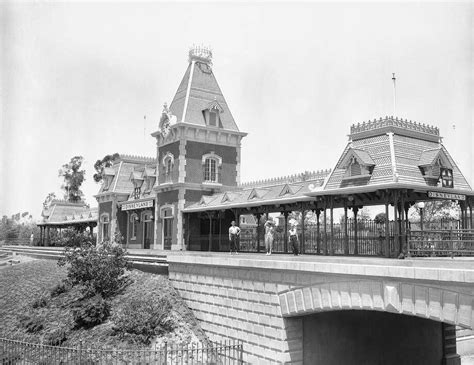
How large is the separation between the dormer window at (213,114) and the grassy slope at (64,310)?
13364mm

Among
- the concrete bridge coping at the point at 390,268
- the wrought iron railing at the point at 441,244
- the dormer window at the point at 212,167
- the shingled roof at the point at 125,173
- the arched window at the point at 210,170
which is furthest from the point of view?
the shingled roof at the point at 125,173

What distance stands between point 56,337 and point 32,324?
9.24 feet

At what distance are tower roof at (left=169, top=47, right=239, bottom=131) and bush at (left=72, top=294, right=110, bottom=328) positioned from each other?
51.5ft

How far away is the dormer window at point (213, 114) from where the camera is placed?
34.8 meters

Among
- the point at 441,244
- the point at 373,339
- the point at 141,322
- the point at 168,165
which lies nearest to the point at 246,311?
the point at 141,322

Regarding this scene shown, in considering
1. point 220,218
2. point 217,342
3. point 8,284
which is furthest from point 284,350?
point 8,284

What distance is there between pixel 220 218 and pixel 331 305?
66.4 feet

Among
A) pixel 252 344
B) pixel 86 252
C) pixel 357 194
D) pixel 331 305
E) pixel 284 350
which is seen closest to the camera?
pixel 331 305

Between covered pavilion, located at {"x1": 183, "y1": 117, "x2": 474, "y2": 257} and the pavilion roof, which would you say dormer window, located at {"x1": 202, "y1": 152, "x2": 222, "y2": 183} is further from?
the pavilion roof

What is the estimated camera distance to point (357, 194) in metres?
22.2

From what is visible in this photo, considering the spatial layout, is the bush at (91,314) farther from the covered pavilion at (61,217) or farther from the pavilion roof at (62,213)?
the pavilion roof at (62,213)

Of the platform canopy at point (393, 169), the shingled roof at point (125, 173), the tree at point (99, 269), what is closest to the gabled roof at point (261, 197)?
the platform canopy at point (393, 169)

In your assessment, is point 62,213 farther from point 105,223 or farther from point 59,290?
point 59,290

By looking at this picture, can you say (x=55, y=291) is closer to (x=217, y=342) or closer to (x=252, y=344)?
(x=217, y=342)
